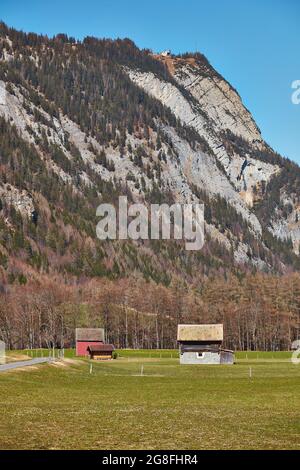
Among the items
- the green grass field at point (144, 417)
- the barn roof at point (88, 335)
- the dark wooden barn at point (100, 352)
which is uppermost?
the green grass field at point (144, 417)

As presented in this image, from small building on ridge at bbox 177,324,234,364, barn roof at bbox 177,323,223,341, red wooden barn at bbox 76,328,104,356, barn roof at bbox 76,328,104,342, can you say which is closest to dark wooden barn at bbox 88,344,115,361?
red wooden barn at bbox 76,328,104,356

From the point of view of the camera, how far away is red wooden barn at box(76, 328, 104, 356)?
472 ft

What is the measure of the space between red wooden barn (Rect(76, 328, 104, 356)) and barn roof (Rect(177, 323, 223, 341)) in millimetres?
25447

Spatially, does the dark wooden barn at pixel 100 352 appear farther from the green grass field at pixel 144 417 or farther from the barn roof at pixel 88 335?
the green grass field at pixel 144 417

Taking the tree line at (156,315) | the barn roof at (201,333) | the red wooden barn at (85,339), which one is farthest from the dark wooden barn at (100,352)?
the tree line at (156,315)

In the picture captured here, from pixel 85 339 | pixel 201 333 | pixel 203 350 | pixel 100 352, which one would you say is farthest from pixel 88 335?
pixel 203 350

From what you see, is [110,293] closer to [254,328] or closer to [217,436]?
[254,328]

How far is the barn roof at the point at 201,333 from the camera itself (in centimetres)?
12488

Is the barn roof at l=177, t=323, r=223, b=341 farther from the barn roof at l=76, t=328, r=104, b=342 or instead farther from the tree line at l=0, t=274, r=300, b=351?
the tree line at l=0, t=274, r=300, b=351

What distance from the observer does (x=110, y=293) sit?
181125 mm

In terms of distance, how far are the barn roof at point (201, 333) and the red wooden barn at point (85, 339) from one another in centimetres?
2545

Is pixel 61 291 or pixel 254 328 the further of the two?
pixel 61 291

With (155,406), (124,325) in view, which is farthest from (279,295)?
(155,406)
